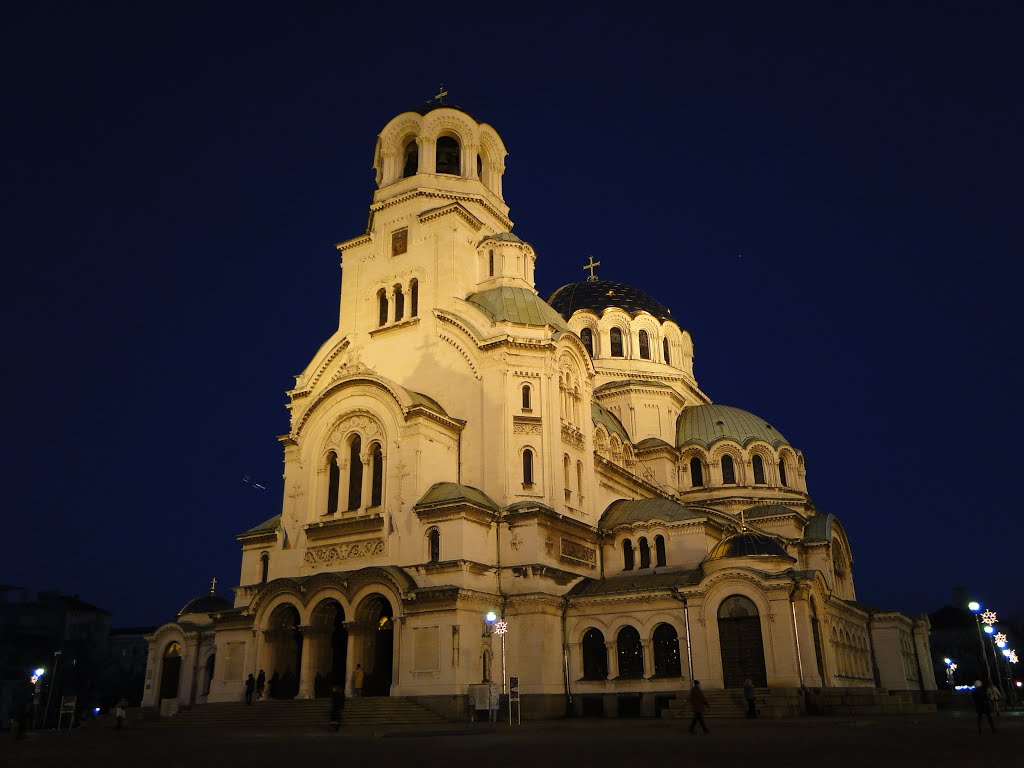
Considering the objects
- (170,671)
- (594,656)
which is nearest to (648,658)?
(594,656)

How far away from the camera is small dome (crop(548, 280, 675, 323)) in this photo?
5159 cm

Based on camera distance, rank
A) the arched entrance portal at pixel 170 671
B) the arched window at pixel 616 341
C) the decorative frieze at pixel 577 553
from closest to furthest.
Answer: the decorative frieze at pixel 577 553, the arched entrance portal at pixel 170 671, the arched window at pixel 616 341

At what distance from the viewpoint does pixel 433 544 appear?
1203 inches

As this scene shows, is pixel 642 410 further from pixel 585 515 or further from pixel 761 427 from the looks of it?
pixel 585 515

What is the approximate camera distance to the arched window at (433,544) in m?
30.3

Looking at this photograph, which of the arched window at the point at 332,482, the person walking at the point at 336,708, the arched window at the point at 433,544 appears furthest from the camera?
the arched window at the point at 332,482

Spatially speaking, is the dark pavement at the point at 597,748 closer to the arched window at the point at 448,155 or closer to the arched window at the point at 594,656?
the arched window at the point at 594,656

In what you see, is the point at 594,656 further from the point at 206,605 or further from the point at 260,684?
the point at 206,605

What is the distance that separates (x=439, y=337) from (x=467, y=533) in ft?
29.8

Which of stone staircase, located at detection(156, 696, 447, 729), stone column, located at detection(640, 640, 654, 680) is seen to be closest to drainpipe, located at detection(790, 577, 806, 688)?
stone column, located at detection(640, 640, 654, 680)

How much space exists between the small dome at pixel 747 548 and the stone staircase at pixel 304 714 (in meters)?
11.5

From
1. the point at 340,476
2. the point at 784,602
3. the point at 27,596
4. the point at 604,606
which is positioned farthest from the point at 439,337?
the point at 27,596

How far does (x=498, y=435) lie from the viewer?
1281 inches

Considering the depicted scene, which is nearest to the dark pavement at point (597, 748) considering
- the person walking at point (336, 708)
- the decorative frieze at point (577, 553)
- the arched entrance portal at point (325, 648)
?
the person walking at point (336, 708)
